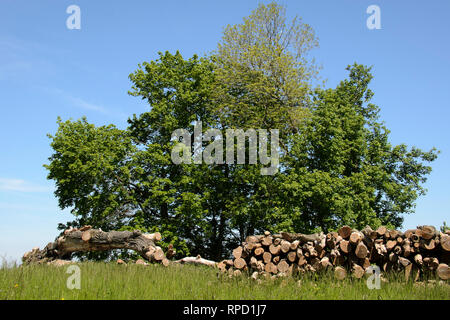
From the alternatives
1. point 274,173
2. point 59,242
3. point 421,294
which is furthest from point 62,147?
point 421,294

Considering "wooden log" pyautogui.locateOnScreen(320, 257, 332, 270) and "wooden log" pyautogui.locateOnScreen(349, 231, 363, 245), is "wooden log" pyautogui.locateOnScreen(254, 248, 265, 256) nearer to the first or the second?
"wooden log" pyautogui.locateOnScreen(320, 257, 332, 270)

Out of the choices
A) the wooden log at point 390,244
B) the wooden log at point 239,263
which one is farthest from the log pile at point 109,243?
the wooden log at point 390,244

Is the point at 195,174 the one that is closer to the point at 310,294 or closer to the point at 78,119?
the point at 78,119

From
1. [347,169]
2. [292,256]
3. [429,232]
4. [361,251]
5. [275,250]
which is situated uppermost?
[347,169]

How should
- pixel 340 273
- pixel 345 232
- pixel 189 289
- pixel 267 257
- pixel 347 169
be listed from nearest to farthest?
pixel 189 289 → pixel 340 273 → pixel 345 232 → pixel 267 257 → pixel 347 169

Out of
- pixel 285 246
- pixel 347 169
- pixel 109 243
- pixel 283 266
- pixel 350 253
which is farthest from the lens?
pixel 347 169

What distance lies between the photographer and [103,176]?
23.4m

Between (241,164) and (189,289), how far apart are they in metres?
15.5

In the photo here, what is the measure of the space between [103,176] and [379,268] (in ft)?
56.8

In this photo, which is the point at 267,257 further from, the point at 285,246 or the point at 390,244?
the point at 390,244

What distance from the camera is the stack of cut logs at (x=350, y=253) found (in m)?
10.0

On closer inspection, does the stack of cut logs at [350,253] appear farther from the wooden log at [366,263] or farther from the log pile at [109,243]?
the log pile at [109,243]

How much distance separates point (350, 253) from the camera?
35.1 feet

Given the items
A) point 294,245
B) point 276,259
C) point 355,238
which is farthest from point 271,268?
point 355,238
